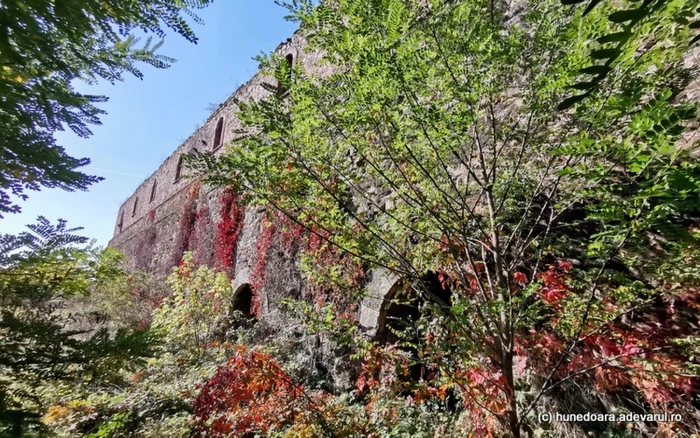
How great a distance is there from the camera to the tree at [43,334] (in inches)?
38.1

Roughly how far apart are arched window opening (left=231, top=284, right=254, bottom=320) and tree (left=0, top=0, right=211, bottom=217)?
5445mm

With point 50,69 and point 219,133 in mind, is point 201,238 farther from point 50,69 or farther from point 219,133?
point 50,69

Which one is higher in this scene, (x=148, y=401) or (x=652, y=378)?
(x=652, y=378)

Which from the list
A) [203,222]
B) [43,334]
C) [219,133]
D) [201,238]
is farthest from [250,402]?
[219,133]

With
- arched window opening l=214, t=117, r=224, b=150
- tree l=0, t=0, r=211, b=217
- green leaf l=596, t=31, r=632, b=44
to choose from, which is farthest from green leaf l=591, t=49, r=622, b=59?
arched window opening l=214, t=117, r=224, b=150

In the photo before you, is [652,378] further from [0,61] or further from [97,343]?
[0,61]

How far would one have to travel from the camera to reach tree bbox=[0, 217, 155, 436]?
97 cm

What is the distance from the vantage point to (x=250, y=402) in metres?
3.06

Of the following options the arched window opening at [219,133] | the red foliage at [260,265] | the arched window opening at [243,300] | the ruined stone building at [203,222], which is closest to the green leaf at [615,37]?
the ruined stone building at [203,222]

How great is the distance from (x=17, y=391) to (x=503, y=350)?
77.5 inches

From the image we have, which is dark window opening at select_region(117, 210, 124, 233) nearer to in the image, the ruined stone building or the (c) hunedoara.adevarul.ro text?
the ruined stone building

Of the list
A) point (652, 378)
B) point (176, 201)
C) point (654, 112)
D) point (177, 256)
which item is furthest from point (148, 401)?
point (176, 201)

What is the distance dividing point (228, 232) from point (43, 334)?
6.52m

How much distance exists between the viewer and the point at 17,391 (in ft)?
3.17
